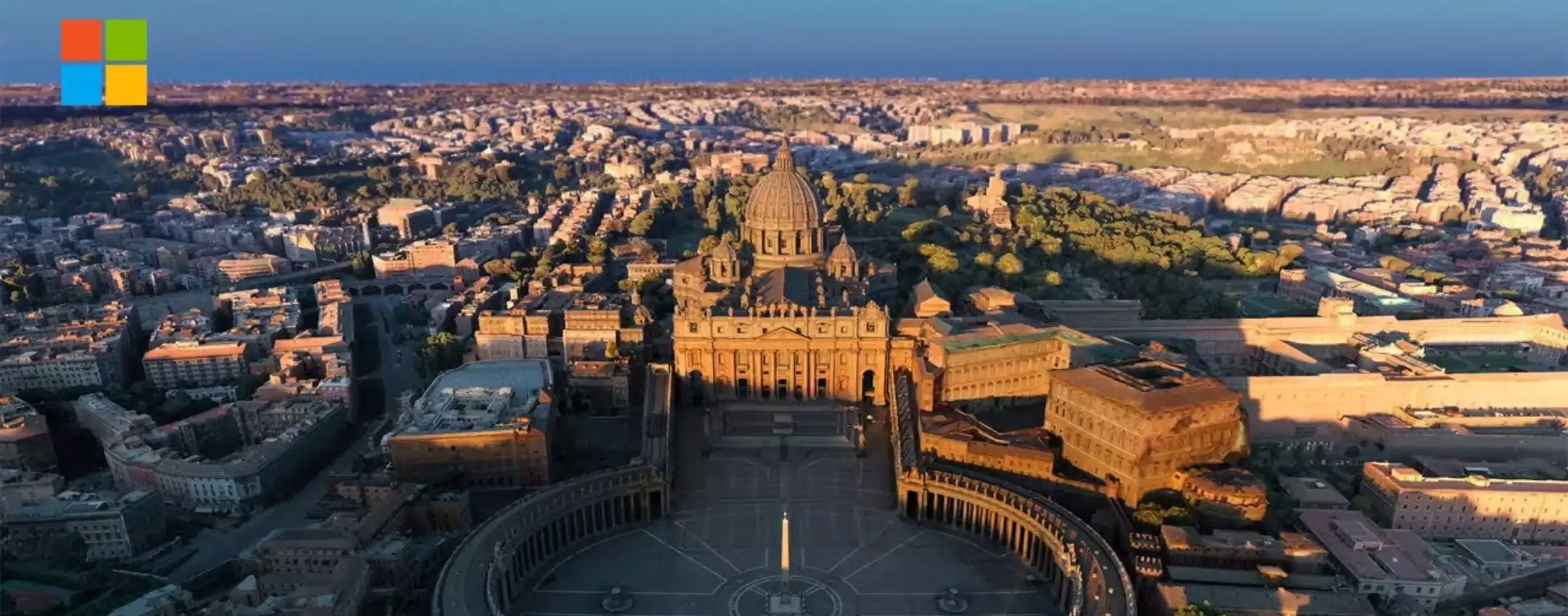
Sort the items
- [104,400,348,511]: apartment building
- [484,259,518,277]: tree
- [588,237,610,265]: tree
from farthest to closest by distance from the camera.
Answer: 1. [484,259,518,277]: tree
2. [588,237,610,265]: tree
3. [104,400,348,511]: apartment building

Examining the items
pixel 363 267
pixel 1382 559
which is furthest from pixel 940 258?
pixel 363 267

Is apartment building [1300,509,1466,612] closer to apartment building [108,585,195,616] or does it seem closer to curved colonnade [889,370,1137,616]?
curved colonnade [889,370,1137,616]

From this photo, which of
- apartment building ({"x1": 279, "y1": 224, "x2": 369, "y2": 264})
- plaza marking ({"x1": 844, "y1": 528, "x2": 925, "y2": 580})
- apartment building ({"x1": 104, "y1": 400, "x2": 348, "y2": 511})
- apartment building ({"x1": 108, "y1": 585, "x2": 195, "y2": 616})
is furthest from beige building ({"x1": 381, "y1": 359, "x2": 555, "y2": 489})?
apartment building ({"x1": 279, "y1": 224, "x2": 369, "y2": 264})

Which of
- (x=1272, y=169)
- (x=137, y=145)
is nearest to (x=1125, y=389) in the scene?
(x=1272, y=169)

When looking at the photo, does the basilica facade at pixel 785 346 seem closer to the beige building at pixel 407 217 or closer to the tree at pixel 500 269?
the tree at pixel 500 269

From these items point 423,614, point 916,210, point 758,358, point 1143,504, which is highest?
point 916,210

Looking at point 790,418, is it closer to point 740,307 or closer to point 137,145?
point 740,307
